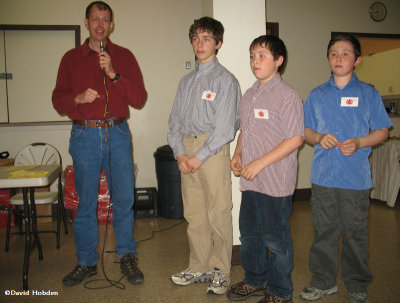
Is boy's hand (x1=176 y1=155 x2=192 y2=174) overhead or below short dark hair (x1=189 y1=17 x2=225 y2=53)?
below

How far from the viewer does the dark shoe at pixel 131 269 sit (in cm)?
212

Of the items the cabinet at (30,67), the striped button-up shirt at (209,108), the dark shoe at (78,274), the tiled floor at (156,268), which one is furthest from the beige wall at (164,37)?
the striped button-up shirt at (209,108)

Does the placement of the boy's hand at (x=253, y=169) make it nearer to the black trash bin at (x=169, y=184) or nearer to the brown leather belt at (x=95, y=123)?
the brown leather belt at (x=95, y=123)

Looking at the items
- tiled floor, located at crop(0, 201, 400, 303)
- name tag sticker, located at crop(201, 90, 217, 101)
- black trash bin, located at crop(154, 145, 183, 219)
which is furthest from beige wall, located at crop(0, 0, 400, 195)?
name tag sticker, located at crop(201, 90, 217, 101)

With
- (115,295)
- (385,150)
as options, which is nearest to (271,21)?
(385,150)

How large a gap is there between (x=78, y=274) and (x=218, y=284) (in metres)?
0.92

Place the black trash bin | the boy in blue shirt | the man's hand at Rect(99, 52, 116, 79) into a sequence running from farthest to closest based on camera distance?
the black trash bin, the man's hand at Rect(99, 52, 116, 79), the boy in blue shirt

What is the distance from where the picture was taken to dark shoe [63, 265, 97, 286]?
210 centimetres

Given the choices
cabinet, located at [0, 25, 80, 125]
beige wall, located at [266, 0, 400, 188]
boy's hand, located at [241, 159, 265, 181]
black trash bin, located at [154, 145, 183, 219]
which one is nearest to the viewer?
boy's hand, located at [241, 159, 265, 181]

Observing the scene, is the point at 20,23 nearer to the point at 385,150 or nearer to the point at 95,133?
the point at 95,133

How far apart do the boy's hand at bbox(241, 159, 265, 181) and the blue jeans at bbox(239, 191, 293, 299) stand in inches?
6.1

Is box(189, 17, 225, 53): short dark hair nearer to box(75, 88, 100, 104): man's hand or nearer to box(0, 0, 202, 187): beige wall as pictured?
box(75, 88, 100, 104): man's hand

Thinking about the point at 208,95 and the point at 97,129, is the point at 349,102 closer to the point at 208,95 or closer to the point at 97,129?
the point at 208,95

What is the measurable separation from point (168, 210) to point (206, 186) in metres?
1.86
